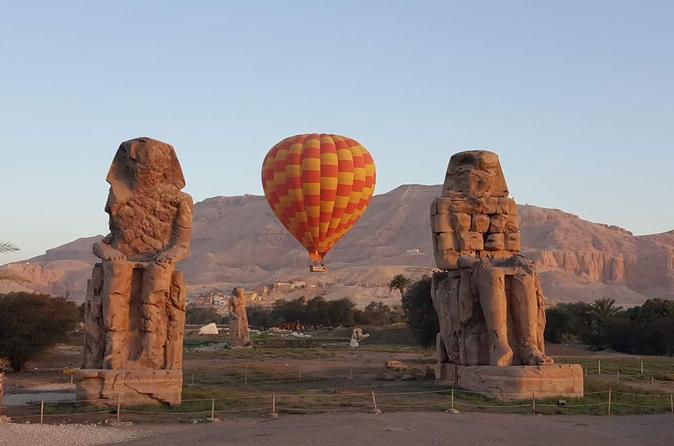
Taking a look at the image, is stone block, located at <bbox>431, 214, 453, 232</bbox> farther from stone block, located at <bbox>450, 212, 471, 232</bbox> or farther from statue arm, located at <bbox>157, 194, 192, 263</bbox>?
statue arm, located at <bbox>157, 194, 192, 263</bbox>

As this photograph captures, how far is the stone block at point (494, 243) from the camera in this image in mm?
13270

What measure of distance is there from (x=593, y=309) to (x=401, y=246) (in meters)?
97.2

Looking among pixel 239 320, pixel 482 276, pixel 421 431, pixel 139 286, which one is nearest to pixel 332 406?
pixel 421 431

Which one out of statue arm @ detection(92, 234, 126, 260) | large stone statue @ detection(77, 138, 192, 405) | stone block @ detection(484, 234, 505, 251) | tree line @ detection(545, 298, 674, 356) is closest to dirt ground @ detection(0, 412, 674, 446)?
large stone statue @ detection(77, 138, 192, 405)

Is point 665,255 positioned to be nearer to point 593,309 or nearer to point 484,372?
point 593,309

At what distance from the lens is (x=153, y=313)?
35.5 feet

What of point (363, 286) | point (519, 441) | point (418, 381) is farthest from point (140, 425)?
point (363, 286)

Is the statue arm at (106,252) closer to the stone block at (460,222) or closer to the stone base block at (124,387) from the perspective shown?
the stone base block at (124,387)

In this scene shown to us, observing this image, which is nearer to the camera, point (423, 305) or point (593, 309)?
point (423, 305)

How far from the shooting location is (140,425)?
9.12m

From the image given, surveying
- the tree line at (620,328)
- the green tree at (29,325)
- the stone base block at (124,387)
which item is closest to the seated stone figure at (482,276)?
the stone base block at (124,387)

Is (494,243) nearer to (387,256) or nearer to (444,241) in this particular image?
(444,241)

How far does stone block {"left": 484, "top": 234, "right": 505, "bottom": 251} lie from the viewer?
13270mm

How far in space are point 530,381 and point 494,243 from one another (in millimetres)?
2794
